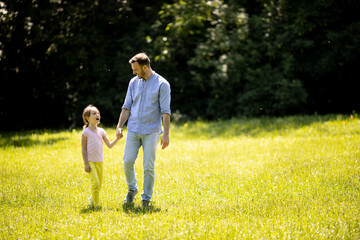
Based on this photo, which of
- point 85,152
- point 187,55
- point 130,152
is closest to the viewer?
point 85,152

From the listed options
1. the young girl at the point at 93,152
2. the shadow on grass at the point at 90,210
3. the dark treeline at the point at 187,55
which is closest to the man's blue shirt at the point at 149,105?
the young girl at the point at 93,152

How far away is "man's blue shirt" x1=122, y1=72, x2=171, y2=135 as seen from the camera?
19.9 feet

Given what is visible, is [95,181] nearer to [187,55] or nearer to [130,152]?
[130,152]

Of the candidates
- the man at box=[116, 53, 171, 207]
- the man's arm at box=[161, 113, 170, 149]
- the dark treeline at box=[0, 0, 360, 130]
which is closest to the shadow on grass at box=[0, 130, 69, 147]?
the dark treeline at box=[0, 0, 360, 130]

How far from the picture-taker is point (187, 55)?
17016mm

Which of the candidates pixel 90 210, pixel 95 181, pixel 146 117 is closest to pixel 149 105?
pixel 146 117

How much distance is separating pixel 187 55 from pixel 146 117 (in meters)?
11.3

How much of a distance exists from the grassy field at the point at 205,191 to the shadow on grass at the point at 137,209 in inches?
0.9

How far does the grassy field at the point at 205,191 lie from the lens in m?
5.05

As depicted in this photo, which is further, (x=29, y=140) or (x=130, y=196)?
(x=29, y=140)

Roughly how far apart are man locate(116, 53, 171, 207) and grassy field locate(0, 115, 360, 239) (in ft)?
1.90

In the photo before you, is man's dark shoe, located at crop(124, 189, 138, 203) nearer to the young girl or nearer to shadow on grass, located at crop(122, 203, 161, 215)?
shadow on grass, located at crop(122, 203, 161, 215)

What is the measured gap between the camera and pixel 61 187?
7270 millimetres

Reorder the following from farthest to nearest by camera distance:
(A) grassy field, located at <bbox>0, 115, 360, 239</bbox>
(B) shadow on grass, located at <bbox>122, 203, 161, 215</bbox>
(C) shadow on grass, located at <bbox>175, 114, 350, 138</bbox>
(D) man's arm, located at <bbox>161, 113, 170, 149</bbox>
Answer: (C) shadow on grass, located at <bbox>175, 114, 350, 138</bbox> < (D) man's arm, located at <bbox>161, 113, 170, 149</bbox> < (B) shadow on grass, located at <bbox>122, 203, 161, 215</bbox> < (A) grassy field, located at <bbox>0, 115, 360, 239</bbox>
